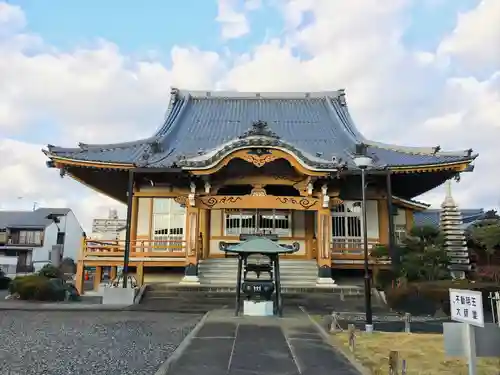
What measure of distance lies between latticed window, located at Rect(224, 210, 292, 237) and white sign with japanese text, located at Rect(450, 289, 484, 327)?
1549 cm

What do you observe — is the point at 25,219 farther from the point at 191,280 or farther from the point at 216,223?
the point at 191,280

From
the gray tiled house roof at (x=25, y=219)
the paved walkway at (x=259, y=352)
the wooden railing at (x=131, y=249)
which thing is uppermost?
Answer: the gray tiled house roof at (x=25, y=219)

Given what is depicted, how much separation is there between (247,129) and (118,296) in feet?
39.6

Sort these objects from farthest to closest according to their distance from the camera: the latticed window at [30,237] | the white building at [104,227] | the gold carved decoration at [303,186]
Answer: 1. the latticed window at [30,237]
2. the white building at [104,227]
3. the gold carved decoration at [303,186]

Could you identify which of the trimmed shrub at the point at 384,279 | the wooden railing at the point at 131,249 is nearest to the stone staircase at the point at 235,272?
the wooden railing at the point at 131,249

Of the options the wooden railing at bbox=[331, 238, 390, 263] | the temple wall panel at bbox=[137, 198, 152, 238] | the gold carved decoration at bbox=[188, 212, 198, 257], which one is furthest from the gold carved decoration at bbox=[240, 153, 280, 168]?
the temple wall panel at bbox=[137, 198, 152, 238]

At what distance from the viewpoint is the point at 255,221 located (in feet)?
66.6

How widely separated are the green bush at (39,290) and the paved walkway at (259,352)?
8114mm

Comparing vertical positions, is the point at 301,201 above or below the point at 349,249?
above

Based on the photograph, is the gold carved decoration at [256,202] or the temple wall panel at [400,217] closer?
the gold carved decoration at [256,202]

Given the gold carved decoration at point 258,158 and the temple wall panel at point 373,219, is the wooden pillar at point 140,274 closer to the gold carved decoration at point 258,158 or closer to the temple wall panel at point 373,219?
the gold carved decoration at point 258,158

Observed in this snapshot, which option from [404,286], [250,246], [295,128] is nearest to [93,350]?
[250,246]

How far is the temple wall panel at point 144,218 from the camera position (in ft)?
65.8

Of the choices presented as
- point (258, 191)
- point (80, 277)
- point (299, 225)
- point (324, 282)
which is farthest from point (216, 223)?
point (80, 277)
